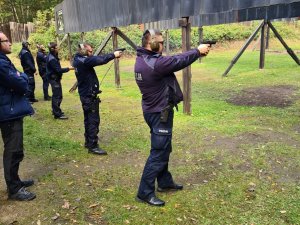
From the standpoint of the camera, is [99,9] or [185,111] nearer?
[185,111]

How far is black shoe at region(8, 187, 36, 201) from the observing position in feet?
17.3

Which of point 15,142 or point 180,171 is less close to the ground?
point 15,142

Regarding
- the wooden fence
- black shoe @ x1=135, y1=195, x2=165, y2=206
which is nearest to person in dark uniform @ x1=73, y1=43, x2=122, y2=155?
black shoe @ x1=135, y1=195, x2=165, y2=206

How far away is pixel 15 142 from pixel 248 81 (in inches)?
511

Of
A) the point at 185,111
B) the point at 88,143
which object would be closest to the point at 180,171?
the point at 88,143

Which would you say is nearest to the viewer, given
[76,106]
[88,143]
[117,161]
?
[117,161]

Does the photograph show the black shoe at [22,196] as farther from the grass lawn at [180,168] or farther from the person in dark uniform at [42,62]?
the person in dark uniform at [42,62]

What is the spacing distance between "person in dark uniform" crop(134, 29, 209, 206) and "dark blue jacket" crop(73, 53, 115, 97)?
2.10 m

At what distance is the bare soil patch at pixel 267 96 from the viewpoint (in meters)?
11.7

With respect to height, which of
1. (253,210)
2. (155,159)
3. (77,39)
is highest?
(77,39)

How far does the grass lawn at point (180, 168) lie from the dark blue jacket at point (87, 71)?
1.41 m

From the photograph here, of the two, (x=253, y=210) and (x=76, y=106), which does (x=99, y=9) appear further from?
(x=253, y=210)

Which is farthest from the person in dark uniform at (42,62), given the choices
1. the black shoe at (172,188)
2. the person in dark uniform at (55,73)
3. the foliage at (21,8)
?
the foliage at (21,8)

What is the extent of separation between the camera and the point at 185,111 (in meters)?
10.3
